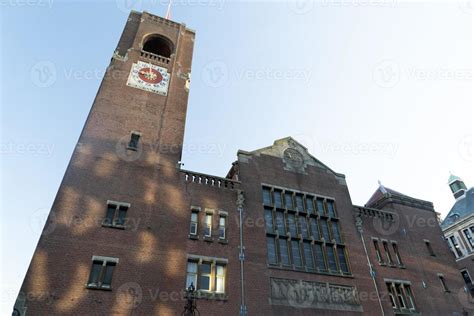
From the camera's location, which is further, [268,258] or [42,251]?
[268,258]

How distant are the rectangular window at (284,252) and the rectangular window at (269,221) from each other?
1.01m

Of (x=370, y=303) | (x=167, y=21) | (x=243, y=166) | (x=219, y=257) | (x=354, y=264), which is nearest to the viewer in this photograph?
(x=219, y=257)

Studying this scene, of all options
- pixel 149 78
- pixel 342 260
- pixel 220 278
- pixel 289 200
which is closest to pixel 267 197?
pixel 289 200

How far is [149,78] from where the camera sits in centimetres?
3042

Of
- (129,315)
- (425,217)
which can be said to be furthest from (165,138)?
(425,217)

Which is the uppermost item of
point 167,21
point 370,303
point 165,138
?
point 167,21

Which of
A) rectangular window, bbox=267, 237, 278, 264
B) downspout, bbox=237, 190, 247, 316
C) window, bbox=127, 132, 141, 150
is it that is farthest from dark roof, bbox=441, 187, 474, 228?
window, bbox=127, 132, 141, 150

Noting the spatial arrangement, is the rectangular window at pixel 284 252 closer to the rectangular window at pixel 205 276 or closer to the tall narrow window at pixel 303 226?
the tall narrow window at pixel 303 226

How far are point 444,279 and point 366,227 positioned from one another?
26.3ft

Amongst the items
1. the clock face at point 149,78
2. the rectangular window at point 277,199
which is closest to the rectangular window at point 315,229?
the rectangular window at point 277,199

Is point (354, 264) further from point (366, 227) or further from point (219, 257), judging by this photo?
point (219, 257)

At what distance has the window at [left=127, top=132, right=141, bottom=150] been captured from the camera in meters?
25.3

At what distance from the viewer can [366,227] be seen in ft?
94.1

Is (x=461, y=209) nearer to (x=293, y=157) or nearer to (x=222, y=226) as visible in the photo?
(x=293, y=157)
